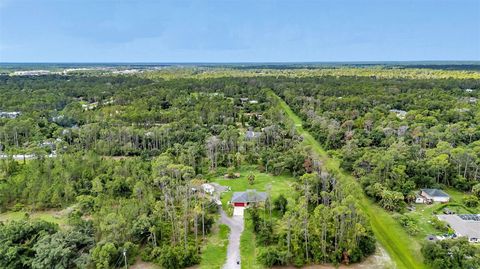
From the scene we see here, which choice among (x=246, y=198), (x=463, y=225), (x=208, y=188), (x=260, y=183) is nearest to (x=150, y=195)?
(x=208, y=188)

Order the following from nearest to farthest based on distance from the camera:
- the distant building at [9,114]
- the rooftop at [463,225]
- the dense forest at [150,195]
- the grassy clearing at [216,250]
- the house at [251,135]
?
the dense forest at [150,195] < the grassy clearing at [216,250] < the rooftop at [463,225] < the house at [251,135] < the distant building at [9,114]

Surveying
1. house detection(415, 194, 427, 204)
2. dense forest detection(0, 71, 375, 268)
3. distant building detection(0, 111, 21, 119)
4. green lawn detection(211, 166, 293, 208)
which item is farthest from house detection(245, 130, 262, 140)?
distant building detection(0, 111, 21, 119)

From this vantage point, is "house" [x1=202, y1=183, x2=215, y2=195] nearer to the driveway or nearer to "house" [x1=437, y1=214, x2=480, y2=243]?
the driveway

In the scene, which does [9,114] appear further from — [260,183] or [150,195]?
[260,183]

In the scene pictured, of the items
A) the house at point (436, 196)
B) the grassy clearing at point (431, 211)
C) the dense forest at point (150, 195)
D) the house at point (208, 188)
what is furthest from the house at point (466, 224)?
the house at point (208, 188)

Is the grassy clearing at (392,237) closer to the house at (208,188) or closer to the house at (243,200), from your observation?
the house at (243,200)

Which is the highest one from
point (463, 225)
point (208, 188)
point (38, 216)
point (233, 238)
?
point (208, 188)
